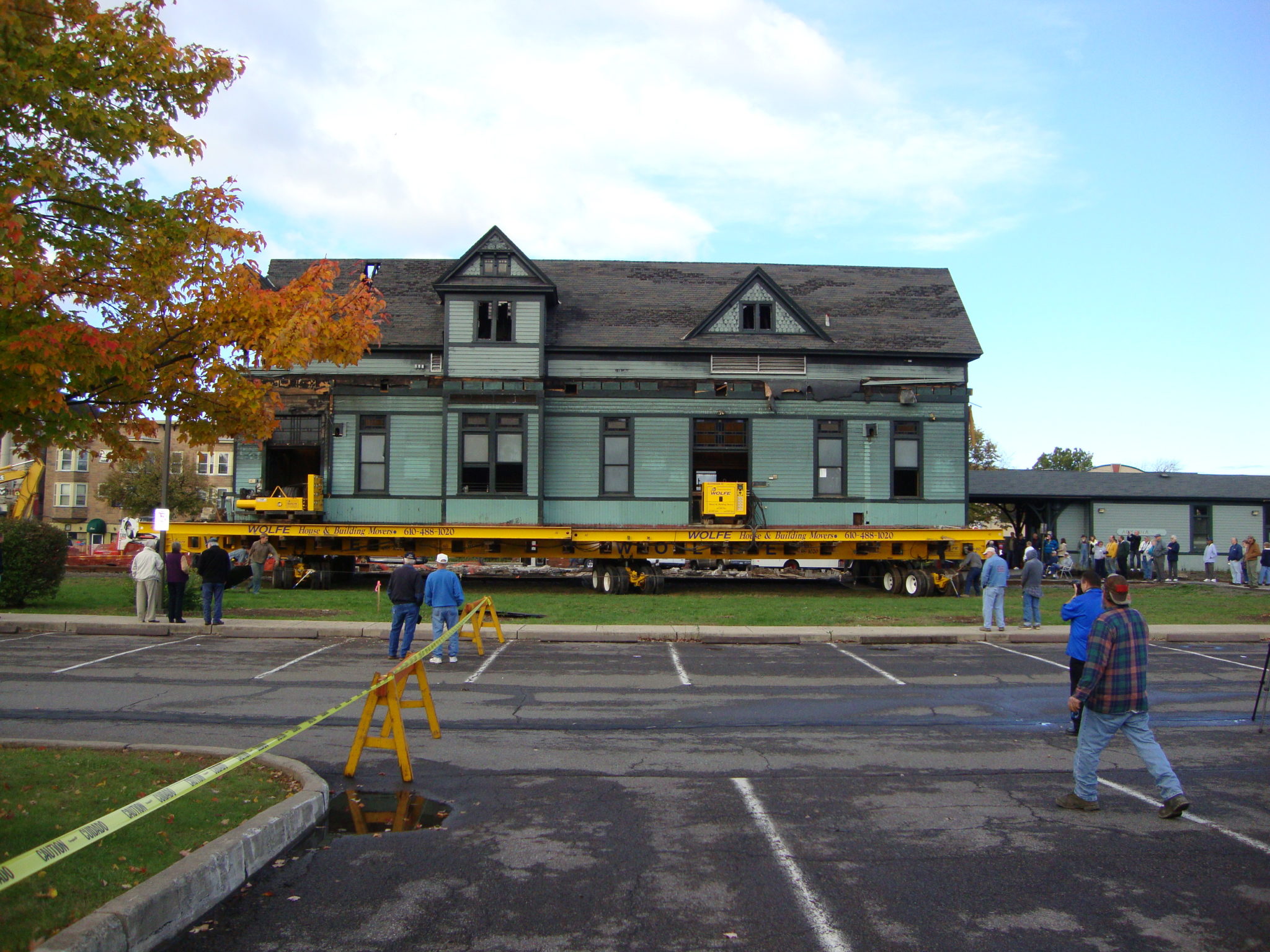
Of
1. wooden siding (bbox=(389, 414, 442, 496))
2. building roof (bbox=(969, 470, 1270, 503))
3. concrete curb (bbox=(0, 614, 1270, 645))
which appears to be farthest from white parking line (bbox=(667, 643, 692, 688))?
building roof (bbox=(969, 470, 1270, 503))

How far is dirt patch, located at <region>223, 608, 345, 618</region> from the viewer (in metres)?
19.7

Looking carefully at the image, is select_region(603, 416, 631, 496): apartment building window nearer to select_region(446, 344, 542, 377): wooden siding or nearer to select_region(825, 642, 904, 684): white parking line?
select_region(446, 344, 542, 377): wooden siding

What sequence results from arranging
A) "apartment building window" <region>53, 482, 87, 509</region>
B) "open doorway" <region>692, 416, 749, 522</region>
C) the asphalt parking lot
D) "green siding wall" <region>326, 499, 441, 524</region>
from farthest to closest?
"apartment building window" <region>53, 482, 87, 509</region> < "open doorway" <region>692, 416, 749, 522</region> < "green siding wall" <region>326, 499, 441, 524</region> < the asphalt parking lot

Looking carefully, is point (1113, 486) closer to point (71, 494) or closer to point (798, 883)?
point (798, 883)

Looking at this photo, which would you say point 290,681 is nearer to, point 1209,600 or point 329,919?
point 329,919

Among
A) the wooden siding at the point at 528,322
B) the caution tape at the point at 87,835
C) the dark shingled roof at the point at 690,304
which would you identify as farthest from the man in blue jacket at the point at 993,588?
the caution tape at the point at 87,835

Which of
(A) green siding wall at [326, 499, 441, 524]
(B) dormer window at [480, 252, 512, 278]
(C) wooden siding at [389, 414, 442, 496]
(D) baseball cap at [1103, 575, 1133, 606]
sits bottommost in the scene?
(D) baseball cap at [1103, 575, 1133, 606]

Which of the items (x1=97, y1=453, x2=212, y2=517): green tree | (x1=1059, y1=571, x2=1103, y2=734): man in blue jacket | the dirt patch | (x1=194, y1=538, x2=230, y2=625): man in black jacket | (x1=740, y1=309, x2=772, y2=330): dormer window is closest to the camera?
(x1=1059, y1=571, x2=1103, y2=734): man in blue jacket

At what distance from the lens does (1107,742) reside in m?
7.09

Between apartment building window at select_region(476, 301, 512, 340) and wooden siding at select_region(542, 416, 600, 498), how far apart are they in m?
2.89

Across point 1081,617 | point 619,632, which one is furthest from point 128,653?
point 1081,617

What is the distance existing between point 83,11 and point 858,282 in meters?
27.5

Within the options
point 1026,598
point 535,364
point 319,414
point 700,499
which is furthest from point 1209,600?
point 319,414

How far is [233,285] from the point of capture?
786 cm
